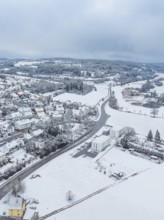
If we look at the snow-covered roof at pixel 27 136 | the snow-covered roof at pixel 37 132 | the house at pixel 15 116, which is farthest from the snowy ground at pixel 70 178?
the house at pixel 15 116

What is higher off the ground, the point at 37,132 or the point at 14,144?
the point at 37,132

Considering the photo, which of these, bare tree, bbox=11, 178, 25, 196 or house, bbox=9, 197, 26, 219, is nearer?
house, bbox=9, 197, 26, 219

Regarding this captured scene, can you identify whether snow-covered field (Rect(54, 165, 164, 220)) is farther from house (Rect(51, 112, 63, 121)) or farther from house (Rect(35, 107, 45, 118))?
house (Rect(35, 107, 45, 118))

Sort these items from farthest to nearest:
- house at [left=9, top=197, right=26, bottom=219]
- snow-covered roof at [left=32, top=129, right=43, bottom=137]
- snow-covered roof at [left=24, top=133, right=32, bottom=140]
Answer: snow-covered roof at [left=32, top=129, right=43, bottom=137] → snow-covered roof at [left=24, top=133, right=32, bottom=140] → house at [left=9, top=197, right=26, bottom=219]

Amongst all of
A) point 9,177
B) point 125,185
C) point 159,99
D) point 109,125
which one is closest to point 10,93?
point 109,125

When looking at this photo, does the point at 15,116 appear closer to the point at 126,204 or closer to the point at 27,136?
the point at 27,136

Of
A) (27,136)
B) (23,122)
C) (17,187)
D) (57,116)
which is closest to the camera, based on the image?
(17,187)

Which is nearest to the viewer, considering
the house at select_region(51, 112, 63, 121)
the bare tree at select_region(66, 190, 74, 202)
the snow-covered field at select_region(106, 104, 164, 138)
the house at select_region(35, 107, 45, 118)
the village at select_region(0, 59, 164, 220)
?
the bare tree at select_region(66, 190, 74, 202)

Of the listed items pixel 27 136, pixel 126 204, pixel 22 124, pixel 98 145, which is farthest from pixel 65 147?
pixel 126 204

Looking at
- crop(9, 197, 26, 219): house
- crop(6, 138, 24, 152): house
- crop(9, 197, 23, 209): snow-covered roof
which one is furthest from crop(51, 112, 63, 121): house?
crop(9, 197, 26, 219): house
